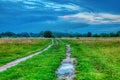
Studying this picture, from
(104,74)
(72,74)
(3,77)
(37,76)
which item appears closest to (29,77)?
(37,76)

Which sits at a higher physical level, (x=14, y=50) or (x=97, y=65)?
(x=14, y=50)

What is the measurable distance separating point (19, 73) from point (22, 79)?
2.64 meters

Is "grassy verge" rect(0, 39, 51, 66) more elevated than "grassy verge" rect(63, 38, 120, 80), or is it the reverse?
"grassy verge" rect(0, 39, 51, 66)

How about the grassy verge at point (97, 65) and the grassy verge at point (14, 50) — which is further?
the grassy verge at point (14, 50)

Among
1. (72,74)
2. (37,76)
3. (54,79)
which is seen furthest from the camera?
(72,74)

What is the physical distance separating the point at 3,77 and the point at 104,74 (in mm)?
6646

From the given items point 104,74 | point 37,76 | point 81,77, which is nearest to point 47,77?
point 37,76

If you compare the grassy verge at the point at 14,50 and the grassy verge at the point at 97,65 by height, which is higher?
the grassy verge at the point at 14,50

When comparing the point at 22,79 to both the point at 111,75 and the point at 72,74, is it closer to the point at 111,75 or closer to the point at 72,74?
the point at 72,74

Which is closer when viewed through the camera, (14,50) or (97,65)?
(97,65)

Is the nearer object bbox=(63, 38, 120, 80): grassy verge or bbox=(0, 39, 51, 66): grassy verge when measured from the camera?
bbox=(63, 38, 120, 80): grassy verge

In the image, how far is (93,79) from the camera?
53.4ft

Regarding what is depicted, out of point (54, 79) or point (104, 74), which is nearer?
point (54, 79)

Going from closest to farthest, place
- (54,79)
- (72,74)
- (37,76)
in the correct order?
1. (54,79)
2. (37,76)
3. (72,74)
